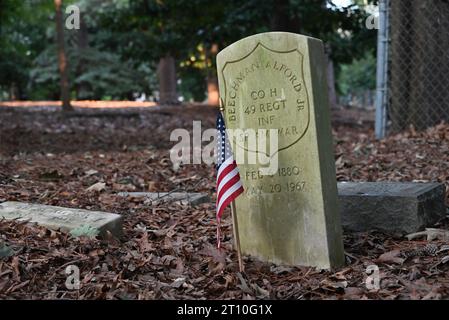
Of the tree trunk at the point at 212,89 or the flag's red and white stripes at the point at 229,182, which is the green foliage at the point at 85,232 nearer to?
the flag's red and white stripes at the point at 229,182

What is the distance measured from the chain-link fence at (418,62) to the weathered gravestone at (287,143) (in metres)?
4.96

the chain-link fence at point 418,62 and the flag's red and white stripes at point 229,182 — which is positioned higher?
the chain-link fence at point 418,62

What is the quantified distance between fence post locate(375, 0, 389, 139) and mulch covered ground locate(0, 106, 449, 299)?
674 mm

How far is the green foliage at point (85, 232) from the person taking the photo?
4.52 meters

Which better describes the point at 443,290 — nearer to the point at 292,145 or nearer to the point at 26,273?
the point at 292,145

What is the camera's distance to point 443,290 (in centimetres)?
346

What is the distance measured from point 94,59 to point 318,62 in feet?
77.0

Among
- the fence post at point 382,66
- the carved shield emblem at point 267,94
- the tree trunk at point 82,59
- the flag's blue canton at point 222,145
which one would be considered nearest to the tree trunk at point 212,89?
the tree trunk at point 82,59

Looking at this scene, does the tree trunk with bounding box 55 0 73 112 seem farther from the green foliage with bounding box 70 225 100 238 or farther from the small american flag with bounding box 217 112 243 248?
the small american flag with bounding box 217 112 243 248

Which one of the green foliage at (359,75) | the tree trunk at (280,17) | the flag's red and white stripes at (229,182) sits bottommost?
the flag's red and white stripes at (229,182)

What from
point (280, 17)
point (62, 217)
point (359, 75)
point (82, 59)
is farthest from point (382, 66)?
point (359, 75)

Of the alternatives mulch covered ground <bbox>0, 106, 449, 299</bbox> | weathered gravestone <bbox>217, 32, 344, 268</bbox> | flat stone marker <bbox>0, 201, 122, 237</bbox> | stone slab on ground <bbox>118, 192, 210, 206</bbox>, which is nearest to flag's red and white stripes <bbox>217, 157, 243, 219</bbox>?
weathered gravestone <bbox>217, 32, 344, 268</bbox>

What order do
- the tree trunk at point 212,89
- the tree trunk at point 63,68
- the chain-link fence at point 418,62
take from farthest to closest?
the tree trunk at point 212,89, the tree trunk at point 63,68, the chain-link fence at point 418,62
